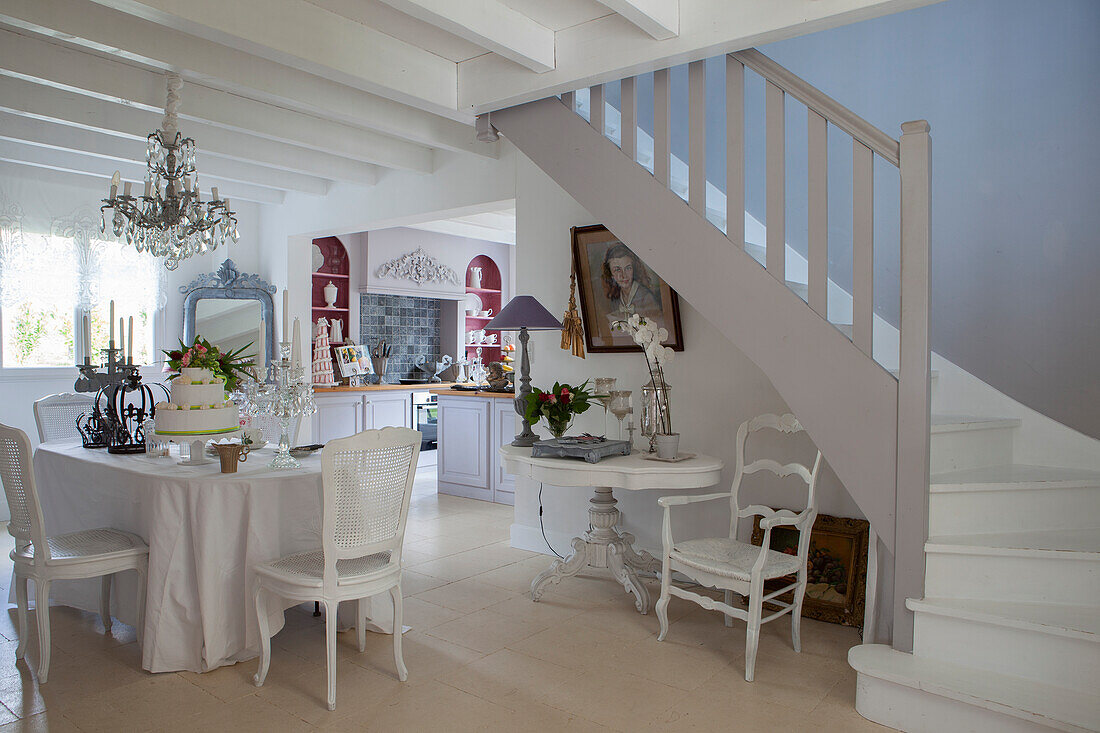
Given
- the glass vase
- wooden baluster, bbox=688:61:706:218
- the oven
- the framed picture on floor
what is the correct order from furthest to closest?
the oven, the glass vase, the framed picture on floor, wooden baluster, bbox=688:61:706:218

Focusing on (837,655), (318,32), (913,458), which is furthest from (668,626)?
(318,32)

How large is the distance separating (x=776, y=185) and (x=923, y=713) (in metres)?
1.89

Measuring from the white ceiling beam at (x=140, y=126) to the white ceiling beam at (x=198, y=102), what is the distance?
0.43m

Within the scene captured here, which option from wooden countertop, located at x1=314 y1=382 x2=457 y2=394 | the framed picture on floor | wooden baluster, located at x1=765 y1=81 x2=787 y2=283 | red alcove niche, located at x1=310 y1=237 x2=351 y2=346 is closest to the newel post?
wooden baluster, located at x1=765 y1=81 x2=787 y2=283

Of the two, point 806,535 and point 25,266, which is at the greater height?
point 25,266

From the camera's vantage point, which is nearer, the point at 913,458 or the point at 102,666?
the point at 913,458

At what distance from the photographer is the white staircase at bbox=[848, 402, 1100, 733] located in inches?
89.6

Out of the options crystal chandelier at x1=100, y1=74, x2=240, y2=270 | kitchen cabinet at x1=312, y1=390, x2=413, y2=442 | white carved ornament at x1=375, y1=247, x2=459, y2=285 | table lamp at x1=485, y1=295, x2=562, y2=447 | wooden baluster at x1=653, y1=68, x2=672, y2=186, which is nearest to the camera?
wooden baluster at x1=653, y1=68, x2=672, y2=186

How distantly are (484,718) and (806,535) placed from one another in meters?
1.52

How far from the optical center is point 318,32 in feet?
9.79

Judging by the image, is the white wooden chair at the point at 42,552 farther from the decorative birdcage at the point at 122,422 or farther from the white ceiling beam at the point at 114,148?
the white ceiling beam at the point at 114,148

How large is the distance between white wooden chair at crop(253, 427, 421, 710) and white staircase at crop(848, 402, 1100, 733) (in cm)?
171

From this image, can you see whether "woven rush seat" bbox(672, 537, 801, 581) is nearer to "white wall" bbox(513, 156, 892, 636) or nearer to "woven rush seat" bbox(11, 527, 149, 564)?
"white wall" bbox(513, 156, 892, 636)

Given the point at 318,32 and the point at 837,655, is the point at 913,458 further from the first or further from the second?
the point at 318,32
